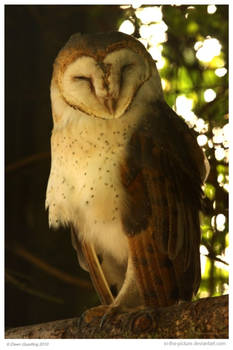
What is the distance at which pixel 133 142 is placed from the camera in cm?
154

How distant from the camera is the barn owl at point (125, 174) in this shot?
4.94ft

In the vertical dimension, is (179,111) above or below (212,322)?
above

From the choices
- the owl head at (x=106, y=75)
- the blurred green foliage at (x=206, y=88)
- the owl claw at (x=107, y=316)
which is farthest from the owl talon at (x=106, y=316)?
the owl head at (x=106, y=75)

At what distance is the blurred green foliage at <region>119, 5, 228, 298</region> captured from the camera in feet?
5.04

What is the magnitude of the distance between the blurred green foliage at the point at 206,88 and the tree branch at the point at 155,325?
0.16 metres

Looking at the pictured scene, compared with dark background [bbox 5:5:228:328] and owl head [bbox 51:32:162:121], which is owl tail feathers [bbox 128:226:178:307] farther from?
owl head [bbox 51:32:162:121]

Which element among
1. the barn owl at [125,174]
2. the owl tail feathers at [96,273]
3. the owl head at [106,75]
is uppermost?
the owl head at [106,75]

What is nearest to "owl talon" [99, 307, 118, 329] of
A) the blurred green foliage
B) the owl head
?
the blurred green foliage

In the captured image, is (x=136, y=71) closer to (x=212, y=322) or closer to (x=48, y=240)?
(x=48, y=240)

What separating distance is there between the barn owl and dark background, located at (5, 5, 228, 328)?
0.05 m

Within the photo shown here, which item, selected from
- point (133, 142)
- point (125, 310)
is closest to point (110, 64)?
point (133, 142)

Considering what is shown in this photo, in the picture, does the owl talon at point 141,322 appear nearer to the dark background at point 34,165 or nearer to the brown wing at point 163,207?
the brown wing at point 163,207

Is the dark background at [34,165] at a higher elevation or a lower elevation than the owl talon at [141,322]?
higher
